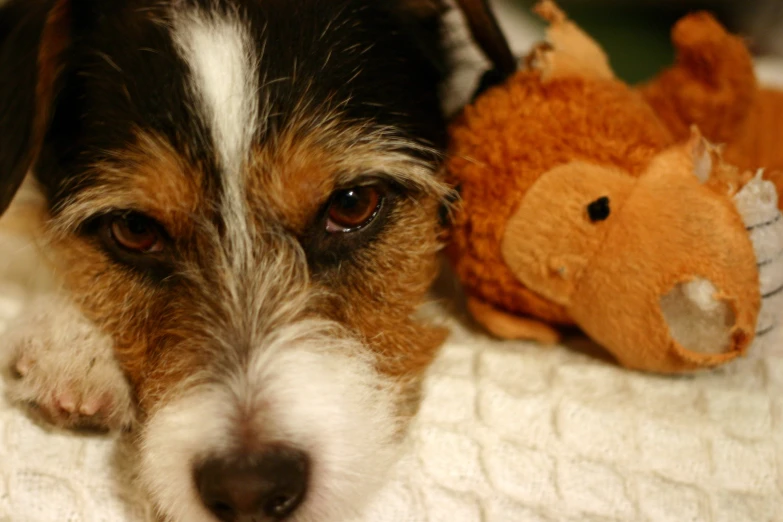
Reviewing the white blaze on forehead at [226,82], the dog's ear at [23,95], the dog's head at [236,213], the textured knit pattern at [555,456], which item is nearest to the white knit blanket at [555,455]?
the textured knit pattern at [555,456]

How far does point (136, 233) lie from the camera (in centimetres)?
159

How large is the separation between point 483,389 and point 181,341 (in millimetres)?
709

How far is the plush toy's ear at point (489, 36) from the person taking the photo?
185 centimetres

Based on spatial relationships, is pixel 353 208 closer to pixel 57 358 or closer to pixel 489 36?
pixel 489 36

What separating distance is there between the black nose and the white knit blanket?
0.21m

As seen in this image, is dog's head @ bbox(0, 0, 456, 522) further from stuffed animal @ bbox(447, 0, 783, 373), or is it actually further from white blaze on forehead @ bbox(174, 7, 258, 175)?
stuffed animal @ bbox(447, 0, 783, 373)

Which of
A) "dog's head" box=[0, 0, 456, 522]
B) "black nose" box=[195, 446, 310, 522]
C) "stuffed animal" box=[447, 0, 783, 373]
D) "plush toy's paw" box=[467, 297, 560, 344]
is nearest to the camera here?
"black nose" box=[195, 446, 310, 522]

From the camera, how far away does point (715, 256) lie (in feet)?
4.83

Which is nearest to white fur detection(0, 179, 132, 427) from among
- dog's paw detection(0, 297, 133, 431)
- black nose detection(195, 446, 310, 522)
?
dog's paw detection(0, 297, 133, 431)

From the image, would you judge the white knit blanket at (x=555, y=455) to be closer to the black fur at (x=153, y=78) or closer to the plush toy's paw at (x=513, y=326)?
the plush toy's paw at (x=513, y=326)

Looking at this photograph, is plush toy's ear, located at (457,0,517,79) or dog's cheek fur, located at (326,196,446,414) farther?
plush toy's ear, located at (457,0,517,79)

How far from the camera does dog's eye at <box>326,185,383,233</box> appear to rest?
5.20 ft

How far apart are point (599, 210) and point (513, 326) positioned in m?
0.39

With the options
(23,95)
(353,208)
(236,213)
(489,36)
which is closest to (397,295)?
(353,208)
